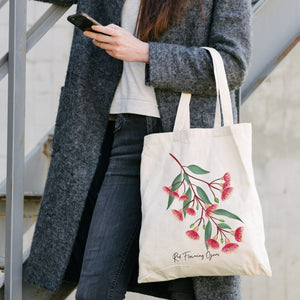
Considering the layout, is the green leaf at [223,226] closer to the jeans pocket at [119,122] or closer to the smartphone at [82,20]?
the jeans pocket at [119,122]

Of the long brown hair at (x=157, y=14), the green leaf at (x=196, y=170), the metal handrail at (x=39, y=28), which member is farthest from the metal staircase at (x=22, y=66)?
the green leaf at (x=196, y=170)

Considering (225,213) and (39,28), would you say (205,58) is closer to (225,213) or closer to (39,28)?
(225,213)

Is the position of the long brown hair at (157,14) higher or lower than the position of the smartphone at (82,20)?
higher

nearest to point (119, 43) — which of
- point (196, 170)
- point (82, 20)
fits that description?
point (82, 20)

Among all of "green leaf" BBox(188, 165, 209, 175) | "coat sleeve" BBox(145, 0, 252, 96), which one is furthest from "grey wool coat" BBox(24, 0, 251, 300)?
"green leaf" BBox(188, 165, 209, 175)

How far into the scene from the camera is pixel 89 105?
1.32m

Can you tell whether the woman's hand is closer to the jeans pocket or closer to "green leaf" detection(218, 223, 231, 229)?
the jeans pocket

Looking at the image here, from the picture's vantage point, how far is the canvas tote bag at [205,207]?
1.12 metres

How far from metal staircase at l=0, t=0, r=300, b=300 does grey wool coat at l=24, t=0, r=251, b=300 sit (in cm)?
6

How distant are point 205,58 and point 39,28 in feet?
1.76

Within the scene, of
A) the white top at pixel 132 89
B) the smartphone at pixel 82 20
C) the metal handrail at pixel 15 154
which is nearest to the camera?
the smartphone at pixel 82 20

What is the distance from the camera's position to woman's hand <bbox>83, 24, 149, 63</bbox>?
3.77ft

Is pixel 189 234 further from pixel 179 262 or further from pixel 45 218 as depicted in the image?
pixel 45 218

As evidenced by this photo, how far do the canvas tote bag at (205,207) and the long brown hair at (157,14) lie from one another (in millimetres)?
129
